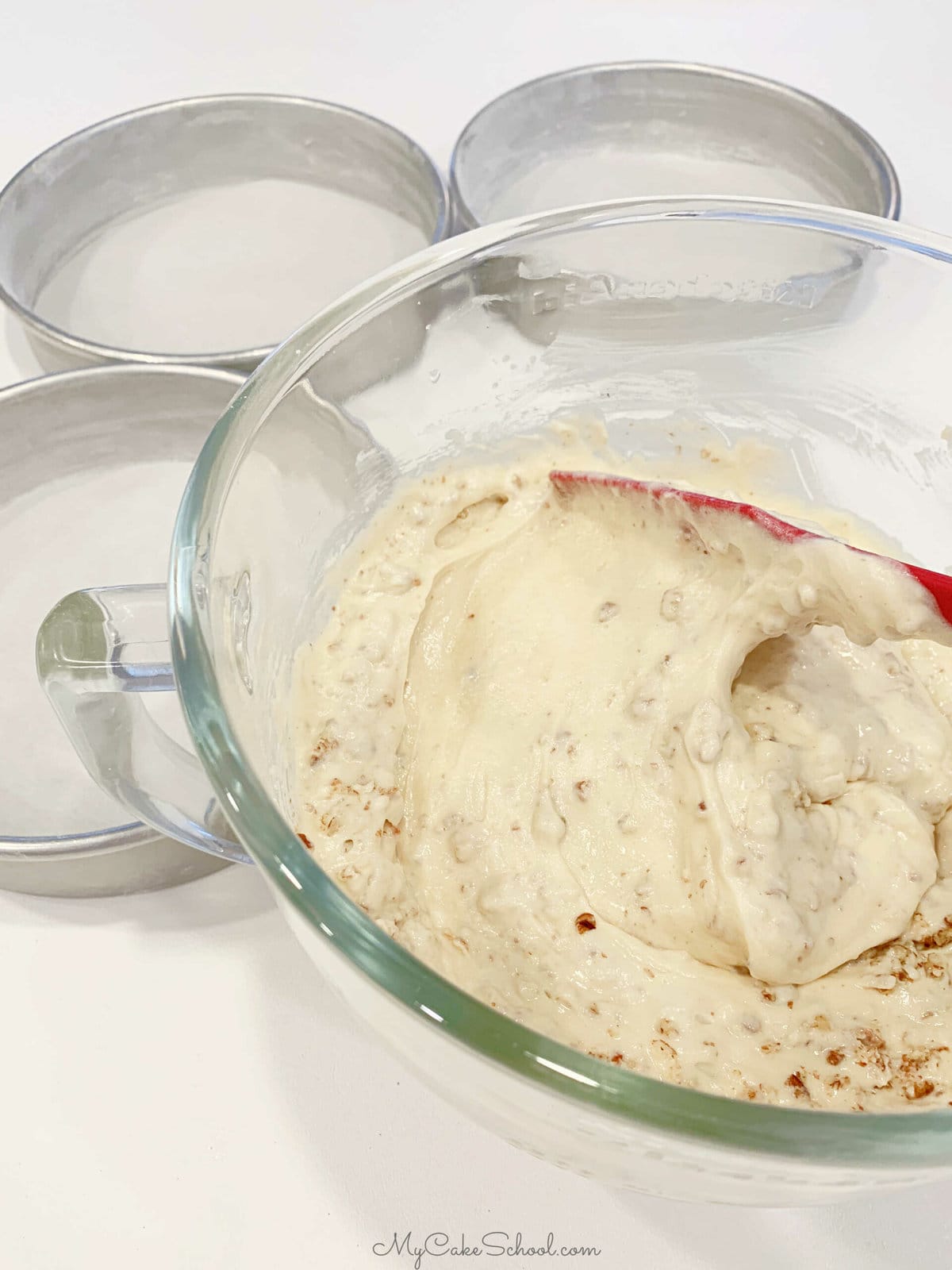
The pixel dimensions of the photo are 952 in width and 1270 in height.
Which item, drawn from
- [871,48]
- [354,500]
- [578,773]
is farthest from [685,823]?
[871,48]

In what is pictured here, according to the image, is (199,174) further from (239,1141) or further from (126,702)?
(239,1141)

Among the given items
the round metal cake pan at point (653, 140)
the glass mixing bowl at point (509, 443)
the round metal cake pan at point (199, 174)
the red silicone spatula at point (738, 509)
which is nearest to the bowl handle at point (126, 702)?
the glass mixing bowl at point (509, 443)

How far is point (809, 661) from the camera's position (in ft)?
2.45

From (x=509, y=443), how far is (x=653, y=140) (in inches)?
33.8

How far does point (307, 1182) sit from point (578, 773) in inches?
12.0

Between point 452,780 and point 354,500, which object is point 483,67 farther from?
point 452,780

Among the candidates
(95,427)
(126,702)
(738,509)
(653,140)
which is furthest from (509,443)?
(653,140)

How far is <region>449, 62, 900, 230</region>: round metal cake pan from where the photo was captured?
1377mm

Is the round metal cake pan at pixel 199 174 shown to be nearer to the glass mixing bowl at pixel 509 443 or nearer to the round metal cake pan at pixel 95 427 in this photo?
the round metal cake pan at pixel 95 427

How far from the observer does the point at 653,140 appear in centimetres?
149

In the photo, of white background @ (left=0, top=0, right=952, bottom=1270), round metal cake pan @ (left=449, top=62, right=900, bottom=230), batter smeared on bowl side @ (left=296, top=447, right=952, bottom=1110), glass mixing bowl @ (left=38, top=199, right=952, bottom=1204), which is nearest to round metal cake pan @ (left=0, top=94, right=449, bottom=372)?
round metal cake pan @ (left=449, top=62, right=900, bottom=230)

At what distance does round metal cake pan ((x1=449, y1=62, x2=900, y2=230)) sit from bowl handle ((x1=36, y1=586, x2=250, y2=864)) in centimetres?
91

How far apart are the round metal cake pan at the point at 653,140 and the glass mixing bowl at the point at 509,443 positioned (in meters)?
0.61

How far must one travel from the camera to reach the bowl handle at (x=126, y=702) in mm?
596
